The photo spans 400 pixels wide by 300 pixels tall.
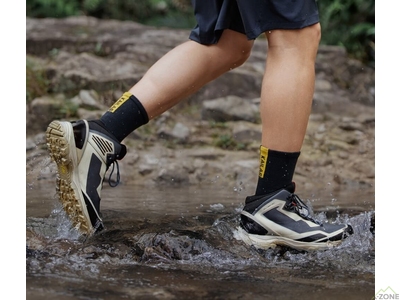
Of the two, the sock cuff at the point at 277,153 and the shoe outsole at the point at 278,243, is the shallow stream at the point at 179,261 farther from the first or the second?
the sock cuff at the point at 277,153

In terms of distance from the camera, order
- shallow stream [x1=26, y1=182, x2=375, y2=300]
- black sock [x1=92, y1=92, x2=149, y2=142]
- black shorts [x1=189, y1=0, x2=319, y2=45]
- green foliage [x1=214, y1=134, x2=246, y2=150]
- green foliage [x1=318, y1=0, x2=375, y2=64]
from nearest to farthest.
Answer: shallow stream [x1=26, y1=182, x2=375, y2=300] → black shorts [x1=189, y1=0, x2=319, y2=45] → black sock [x1=92, y1=92, x2=149, y2=142] → green foliage [x1=214, y1=134, x2=246, y2=150] → green foliage [x1=318, y1=0, x2=375, y2=64]

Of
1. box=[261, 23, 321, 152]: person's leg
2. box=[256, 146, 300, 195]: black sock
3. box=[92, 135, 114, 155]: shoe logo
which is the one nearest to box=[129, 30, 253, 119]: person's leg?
box=[92, 135, 114, 155]: shoe logo

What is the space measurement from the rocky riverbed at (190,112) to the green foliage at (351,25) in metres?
0.56

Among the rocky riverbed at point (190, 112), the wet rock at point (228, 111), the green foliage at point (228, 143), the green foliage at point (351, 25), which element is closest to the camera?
the rocky riverbed at point (190, 112)

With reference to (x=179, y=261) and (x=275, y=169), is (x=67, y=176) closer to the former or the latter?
(x=179, y=261)

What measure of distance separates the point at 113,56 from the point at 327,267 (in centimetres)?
395

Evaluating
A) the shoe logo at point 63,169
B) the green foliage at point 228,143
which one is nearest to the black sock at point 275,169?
the shoe logo at point 63,169

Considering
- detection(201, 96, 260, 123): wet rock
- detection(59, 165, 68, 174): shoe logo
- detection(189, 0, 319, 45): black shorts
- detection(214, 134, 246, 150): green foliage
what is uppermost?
detection(189, 0, 319, 45): black shorts

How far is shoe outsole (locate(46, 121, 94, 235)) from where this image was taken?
224 cm

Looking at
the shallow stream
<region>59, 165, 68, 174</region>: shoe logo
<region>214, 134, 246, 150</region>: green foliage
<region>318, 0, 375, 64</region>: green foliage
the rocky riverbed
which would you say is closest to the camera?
the shallow stream

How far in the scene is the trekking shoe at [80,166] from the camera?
2.25 m

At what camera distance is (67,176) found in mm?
2279

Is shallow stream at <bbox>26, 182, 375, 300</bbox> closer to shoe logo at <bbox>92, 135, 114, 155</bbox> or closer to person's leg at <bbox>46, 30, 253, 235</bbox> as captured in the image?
person's leg at <bbox>46, 30, 253, 235</bbox>

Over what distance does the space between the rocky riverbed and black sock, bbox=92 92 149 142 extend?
1.17m
